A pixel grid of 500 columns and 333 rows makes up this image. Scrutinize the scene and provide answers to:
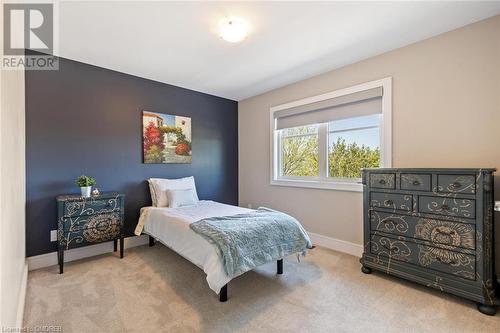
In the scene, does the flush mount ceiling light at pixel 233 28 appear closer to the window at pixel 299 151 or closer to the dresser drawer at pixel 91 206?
the window at pixel 299 151

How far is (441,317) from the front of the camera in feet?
5.84

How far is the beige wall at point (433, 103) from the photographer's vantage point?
6.91ft

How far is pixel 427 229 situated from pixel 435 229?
2.3 inches

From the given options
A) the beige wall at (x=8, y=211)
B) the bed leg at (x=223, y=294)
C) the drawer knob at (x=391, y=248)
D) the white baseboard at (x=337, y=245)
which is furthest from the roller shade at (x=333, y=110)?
the beige wall at (x=8, y=211)

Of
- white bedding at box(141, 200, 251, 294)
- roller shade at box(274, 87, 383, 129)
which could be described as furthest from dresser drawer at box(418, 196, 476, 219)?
white bedding at box(141, 200, 251, 294)

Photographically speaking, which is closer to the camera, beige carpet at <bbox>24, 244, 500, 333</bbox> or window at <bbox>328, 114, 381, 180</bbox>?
beige carpet at <bbox>24, 244, 500, 333</bbox>

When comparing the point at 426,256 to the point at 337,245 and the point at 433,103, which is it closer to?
the point at 337,245

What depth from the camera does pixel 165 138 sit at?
368 cm

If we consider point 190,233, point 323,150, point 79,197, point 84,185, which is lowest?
point 190,233

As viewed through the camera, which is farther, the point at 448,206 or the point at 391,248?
the point at 391,248

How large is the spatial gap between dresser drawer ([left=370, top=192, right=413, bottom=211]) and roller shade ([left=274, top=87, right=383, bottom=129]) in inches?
41.7

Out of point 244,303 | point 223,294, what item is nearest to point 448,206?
point 244,303

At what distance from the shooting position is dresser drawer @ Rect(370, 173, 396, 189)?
2.32 metres

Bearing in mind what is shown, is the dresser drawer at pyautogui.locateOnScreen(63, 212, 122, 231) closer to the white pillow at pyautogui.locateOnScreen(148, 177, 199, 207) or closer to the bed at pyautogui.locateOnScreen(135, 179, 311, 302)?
the bed at pyautogui.locateOnScreen(135, 179, 311, 302)
